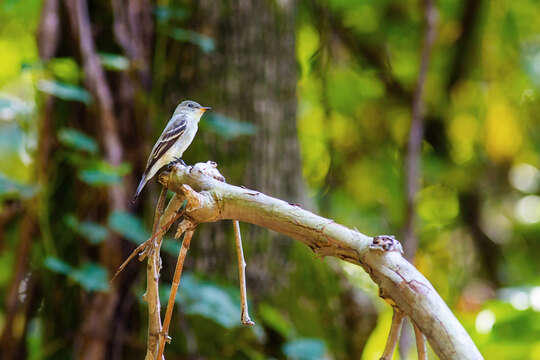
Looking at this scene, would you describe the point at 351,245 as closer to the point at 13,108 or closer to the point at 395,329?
the point at 395,329

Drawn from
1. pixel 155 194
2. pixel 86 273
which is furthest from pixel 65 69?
pixel 86 273

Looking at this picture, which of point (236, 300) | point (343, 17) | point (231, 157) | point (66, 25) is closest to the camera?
point (236, 300)

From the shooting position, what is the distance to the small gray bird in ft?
5.06

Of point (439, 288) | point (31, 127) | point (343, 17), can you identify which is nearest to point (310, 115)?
point (343, 17)

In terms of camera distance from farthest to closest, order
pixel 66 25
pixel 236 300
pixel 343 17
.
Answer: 1. pixel 343 17
2. pixel 66 25
3. pixel 236 300

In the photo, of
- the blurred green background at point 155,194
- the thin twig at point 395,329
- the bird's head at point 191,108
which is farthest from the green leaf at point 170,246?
the thin twig at point 395,329

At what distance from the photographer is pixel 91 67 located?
8.91 ft

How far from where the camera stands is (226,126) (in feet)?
8.05

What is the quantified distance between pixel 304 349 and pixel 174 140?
1114 millimetres

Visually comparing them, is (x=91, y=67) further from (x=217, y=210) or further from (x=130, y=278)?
(x=217, y=210)

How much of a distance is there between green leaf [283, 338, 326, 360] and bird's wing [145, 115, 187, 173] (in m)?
1.09

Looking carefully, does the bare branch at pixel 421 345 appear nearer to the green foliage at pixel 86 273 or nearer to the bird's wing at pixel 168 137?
the bird's wing at pixel 168 137

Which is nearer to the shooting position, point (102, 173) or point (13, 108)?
point (102, 173)

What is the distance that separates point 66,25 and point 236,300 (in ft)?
4.94
